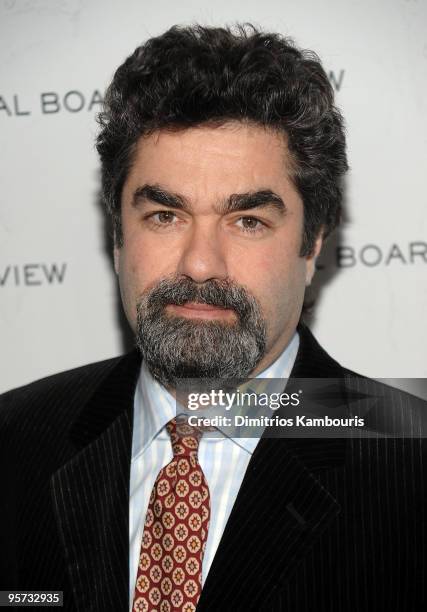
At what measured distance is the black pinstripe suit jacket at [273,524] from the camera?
1.80m

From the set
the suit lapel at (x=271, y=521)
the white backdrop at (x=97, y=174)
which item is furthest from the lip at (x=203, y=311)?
the white backdrop at (x=97, y=174)

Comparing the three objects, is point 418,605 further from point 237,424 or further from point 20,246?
point 20,246

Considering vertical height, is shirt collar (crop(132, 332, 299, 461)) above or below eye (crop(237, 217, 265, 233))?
below

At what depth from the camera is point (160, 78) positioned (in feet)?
6.86

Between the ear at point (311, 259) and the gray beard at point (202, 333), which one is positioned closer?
the gray beard at point (202, 333)

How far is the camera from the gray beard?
1901mm

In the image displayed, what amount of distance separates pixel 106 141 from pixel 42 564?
1.22 meters

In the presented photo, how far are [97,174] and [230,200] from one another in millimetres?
995

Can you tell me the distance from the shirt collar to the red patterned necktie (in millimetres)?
133

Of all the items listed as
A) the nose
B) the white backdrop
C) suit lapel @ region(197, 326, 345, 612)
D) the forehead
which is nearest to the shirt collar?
suit lapel @ region(197, 326, 345, 612)

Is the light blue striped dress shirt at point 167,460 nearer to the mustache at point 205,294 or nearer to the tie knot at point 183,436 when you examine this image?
the tie knot at point 183,436

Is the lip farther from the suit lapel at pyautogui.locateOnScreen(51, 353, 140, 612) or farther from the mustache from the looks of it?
the suit lapel at pyautogui.locateOnScreen(51, 353, 140, 612)

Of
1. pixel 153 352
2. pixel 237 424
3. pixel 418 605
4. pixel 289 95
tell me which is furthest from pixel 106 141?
pixel 418 605

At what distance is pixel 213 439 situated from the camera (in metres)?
1.99
